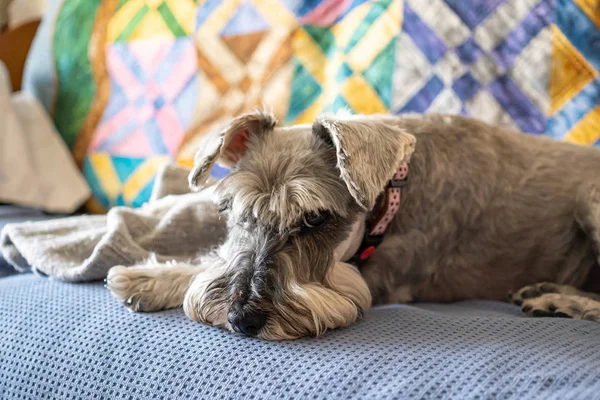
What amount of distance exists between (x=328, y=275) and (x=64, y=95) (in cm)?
279

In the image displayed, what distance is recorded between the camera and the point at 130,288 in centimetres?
183

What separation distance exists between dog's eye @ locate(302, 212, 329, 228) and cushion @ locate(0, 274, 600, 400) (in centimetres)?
32

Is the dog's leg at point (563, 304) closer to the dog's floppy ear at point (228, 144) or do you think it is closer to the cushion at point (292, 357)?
the cushion at point (292, 357)

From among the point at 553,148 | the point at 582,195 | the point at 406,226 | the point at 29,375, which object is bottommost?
the point at 582,195

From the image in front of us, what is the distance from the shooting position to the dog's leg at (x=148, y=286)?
180 cm

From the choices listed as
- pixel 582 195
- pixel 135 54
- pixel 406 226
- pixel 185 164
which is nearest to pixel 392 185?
pixel 406 226

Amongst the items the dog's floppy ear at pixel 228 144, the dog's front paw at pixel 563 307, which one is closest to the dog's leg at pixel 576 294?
the dog's front paw at pixel 563 307

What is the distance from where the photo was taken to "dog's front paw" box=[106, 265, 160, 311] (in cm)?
180

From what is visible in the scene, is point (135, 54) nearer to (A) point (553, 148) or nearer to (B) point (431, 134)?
(B) point (431, 134)

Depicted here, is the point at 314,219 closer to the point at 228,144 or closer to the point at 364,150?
the point at 364,150

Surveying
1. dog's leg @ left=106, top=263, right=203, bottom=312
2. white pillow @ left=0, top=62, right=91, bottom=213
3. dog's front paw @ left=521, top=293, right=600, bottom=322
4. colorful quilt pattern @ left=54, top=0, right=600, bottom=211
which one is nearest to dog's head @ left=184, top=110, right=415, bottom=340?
dog's leg @ left=106, top=263, right=203, bottom=312

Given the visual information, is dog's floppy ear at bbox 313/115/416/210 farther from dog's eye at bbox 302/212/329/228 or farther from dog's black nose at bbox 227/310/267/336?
dog's black nose at bbox 227/310/267/336

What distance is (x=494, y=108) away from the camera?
8.63 ft

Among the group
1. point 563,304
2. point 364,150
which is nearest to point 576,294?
point 563,304
